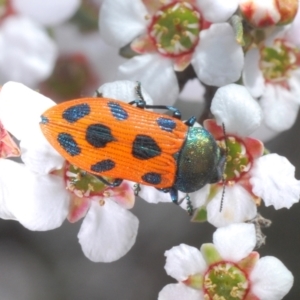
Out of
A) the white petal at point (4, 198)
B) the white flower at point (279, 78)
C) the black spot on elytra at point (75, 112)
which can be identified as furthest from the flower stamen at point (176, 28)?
the white petal at point (4, 198)

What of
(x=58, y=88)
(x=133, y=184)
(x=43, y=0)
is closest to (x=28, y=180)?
(x=133, y=184)

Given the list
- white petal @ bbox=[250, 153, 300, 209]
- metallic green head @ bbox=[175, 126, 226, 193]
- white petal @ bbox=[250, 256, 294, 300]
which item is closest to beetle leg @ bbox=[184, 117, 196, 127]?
metallic green head @ bbox=[175, 126, 226, 193]

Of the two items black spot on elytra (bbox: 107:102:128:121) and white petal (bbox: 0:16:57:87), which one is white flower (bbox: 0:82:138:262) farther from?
white petal (bbox: 0:16:57:87)

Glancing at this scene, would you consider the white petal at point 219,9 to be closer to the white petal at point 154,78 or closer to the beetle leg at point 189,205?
the white petal at point 154,78

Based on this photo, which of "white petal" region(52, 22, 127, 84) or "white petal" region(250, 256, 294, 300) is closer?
"white petal" region(250, 256, 294, 300)

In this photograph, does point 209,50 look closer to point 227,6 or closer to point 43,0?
point 227,6

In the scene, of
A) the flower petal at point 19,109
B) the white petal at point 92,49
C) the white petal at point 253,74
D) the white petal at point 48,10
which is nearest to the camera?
the flower petal at point 19,109
